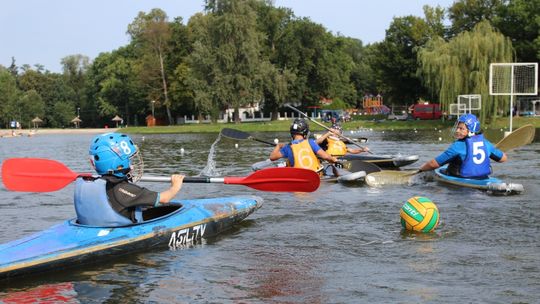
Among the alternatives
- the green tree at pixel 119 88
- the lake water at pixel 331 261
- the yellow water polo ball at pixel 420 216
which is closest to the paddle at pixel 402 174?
the lake water at pixel 331 261

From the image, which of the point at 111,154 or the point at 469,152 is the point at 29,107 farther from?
the point at 111,154

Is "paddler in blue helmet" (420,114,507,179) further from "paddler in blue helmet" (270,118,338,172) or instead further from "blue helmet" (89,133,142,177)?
"blue helmet" (89,133,142,177)

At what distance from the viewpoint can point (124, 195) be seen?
7.02 m

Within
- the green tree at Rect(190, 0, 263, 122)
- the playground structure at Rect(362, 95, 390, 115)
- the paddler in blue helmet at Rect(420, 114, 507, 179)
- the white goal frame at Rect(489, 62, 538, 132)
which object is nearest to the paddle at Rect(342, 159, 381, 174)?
the paddler in blue helmet at Rect(420, 114, 507, 179)

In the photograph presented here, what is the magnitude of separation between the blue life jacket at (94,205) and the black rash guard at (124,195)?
80 millimetres

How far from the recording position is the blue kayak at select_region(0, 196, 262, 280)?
6277 mm

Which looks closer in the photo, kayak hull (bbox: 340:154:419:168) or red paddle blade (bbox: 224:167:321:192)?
red paddle blade (bbox: 224:167:321:192)

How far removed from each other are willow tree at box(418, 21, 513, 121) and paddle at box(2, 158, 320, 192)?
34.4m

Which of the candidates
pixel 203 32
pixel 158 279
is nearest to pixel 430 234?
pixel 158 279

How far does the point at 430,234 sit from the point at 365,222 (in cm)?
122

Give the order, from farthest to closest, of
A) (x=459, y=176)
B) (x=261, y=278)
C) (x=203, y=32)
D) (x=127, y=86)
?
1. (x=127, y=86)
2. (x=203, y=32)
3. (x=459, y=176)
4. (x=261, y=278)

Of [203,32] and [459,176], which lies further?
[203,32]

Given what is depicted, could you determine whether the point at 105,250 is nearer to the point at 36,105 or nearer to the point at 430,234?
the point at 430,234

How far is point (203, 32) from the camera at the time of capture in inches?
2304
